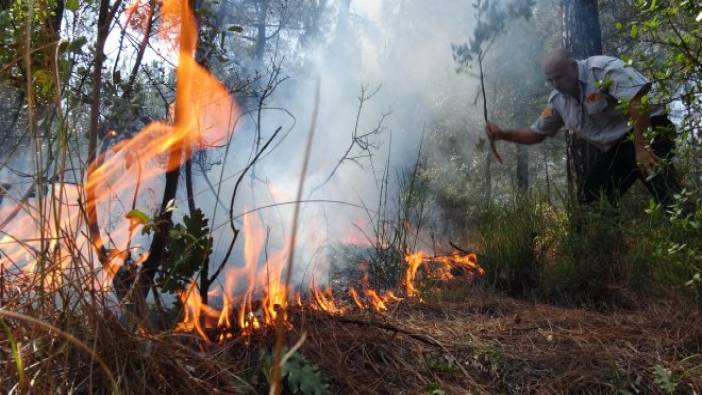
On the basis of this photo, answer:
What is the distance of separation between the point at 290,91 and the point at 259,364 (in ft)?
45.1

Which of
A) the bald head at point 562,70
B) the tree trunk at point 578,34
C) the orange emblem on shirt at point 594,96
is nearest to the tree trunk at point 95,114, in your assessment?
the bald head at point 562,70

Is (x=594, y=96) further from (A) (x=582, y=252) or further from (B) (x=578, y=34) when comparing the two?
(B) (x=578, y=34)

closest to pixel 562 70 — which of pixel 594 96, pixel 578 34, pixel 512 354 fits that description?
pixel 594 96

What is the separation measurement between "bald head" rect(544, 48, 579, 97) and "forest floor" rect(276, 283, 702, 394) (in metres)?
1.73

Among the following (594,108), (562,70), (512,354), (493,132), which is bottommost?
(512,354)

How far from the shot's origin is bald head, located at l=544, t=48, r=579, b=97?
3.34m

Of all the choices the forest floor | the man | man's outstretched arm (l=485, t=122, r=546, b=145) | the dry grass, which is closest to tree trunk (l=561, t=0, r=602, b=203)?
man's outstretched arm (l=485, t=122, r=546, b=145)

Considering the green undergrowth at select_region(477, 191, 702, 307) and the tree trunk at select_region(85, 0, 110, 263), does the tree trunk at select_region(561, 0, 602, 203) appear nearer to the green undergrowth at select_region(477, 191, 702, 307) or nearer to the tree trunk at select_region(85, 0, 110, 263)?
the green undergrowth at select_region(477, 191, 702, 307)

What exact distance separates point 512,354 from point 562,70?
226 cm

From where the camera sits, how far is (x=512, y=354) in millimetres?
1823

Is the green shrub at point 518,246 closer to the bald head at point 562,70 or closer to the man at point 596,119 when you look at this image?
the man at point 596,119

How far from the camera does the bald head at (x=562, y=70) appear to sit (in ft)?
11.0

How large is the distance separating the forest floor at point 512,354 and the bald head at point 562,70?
1732mm

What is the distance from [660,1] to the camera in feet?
6.42
